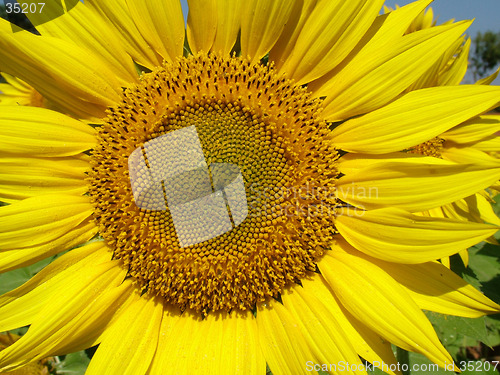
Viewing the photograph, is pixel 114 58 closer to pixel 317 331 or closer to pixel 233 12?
pixel 233 12

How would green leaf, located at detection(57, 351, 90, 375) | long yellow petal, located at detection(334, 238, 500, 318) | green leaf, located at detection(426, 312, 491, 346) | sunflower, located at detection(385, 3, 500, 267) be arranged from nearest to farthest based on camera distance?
long yellow petal, located at detection(334, 238, 500, 318) → green leaf, located at detection(426, 312, 491, 346) → sunflower, located at detection(385, 3, 500, 267) → green leaf, located at detection(57, 351, 90, 375)

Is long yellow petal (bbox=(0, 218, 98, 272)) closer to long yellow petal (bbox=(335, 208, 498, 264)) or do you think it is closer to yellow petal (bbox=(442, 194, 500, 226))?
long yellow petal (bbox=(335, 208, 498, 264))

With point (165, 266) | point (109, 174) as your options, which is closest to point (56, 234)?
point (109, 174)

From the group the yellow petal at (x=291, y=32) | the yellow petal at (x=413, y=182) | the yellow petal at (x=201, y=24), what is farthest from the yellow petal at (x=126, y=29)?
the yellow petal at (x=413, y=182)

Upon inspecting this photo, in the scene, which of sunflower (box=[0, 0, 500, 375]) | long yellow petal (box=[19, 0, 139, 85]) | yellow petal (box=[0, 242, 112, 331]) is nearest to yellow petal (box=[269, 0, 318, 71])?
sunflower (box=[0, 0, 500, 375])

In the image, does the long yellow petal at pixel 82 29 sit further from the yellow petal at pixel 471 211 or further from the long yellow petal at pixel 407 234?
the yellow petal at pixel 471 211
